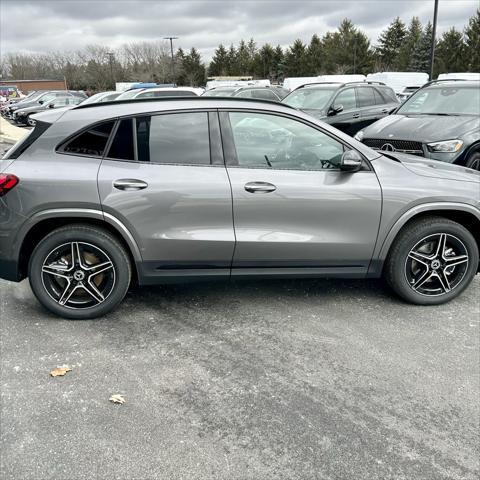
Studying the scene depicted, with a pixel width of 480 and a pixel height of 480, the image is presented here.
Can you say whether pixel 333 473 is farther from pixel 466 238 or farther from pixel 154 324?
pixel 466 238

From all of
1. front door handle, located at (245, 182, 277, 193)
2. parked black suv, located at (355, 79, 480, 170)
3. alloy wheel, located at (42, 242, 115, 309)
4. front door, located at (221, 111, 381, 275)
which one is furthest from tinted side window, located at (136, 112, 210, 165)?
parked black suv, located at (355, 79, 480, 170)

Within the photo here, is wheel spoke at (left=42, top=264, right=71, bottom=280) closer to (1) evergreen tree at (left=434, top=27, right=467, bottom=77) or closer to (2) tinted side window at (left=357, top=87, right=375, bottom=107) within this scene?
(2) tinted side window at (left=357, top=87, right=375, bottom=107)

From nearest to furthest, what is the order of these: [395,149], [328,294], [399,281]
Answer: [399,281] < [328,294] < [395,149]

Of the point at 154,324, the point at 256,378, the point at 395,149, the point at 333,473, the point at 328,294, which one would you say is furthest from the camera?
the point at 395,149

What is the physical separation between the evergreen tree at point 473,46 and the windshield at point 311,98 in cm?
5079

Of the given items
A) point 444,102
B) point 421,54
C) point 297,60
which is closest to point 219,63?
point 297,60

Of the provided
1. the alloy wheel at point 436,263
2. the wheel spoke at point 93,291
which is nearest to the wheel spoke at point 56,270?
the wheel spoke at point 93,291

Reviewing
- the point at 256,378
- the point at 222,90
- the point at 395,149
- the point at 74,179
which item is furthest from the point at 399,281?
the point at 222,90

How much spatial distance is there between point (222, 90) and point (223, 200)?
14.5 metres

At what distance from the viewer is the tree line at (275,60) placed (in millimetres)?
56906

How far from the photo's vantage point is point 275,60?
3184 inches

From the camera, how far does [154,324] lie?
367 cm

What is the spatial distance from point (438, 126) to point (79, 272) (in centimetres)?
551

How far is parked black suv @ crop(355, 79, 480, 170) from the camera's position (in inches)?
252
